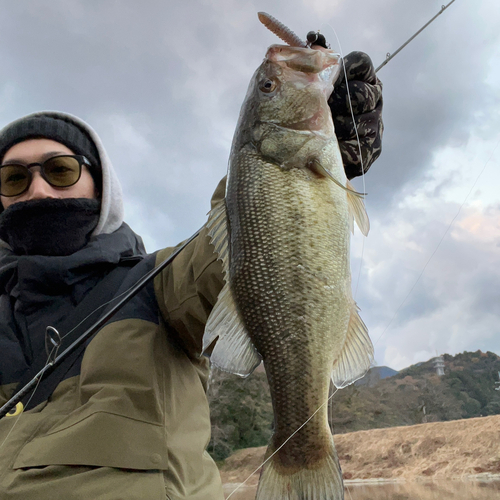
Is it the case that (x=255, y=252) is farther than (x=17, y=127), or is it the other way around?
(x=17, y=127)

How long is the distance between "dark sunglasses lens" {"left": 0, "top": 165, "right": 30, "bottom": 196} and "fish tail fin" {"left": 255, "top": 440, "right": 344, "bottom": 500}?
6.99 feet

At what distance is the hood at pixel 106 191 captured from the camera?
2.57m

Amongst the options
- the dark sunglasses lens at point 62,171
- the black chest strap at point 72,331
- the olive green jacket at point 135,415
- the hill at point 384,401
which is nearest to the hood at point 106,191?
the dark sunglasses lens at point 62,171

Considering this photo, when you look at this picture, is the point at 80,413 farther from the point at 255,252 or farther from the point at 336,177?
the point at 336,177

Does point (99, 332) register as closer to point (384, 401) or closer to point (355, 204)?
point (355, 204)

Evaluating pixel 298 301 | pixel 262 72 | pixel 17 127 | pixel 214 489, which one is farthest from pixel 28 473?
pixel 17 127

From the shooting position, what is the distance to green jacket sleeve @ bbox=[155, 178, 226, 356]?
175 centimetres

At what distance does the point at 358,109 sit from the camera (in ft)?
5.87

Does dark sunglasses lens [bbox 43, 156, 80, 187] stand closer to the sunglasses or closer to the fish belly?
the sunglasses

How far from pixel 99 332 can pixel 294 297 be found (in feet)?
3.31

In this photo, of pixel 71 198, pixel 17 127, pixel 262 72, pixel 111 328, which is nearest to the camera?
pixel 262 72

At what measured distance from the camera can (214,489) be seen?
1.72 meters

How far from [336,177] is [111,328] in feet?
3.90

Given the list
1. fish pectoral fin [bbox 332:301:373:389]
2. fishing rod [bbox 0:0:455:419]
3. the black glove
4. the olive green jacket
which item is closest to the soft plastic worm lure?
fishing rod [bbox 0:0:455:419]
